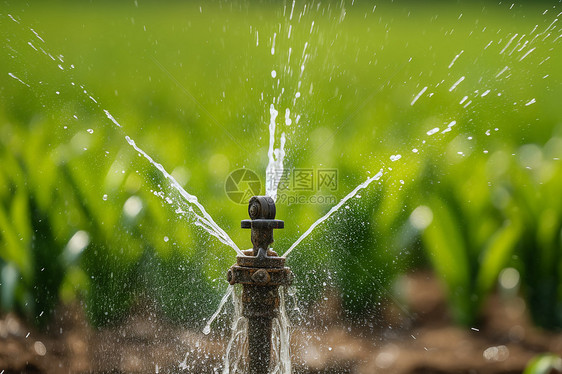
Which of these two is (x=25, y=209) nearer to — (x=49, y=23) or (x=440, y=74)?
(x=49, y=23)

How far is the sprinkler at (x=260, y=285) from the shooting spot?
4.50ft

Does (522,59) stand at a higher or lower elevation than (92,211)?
higher

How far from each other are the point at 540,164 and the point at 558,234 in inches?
11.9

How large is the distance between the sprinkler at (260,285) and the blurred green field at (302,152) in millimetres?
858

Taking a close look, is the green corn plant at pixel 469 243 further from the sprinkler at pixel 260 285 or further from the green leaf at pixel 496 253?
the sprinkler at pixel 260 285

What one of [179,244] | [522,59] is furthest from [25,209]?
[522,59]

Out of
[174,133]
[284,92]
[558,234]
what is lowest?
→ [558,234]

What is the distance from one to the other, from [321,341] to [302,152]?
821 mm

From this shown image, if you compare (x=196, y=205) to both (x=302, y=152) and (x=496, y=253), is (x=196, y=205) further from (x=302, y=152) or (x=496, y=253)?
(x=496, y=253)

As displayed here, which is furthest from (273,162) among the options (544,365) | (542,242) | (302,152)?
(544,365)

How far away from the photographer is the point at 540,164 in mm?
2189

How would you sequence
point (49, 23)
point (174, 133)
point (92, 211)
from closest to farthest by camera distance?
point (92, 211) < point (174, 133) < point (49, 23)

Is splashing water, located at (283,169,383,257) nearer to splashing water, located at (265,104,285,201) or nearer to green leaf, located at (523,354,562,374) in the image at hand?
splashing water, located at (265,104,285,201)

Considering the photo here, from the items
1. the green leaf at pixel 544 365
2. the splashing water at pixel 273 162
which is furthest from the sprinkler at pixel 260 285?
the green leaf at pixel 544 365
